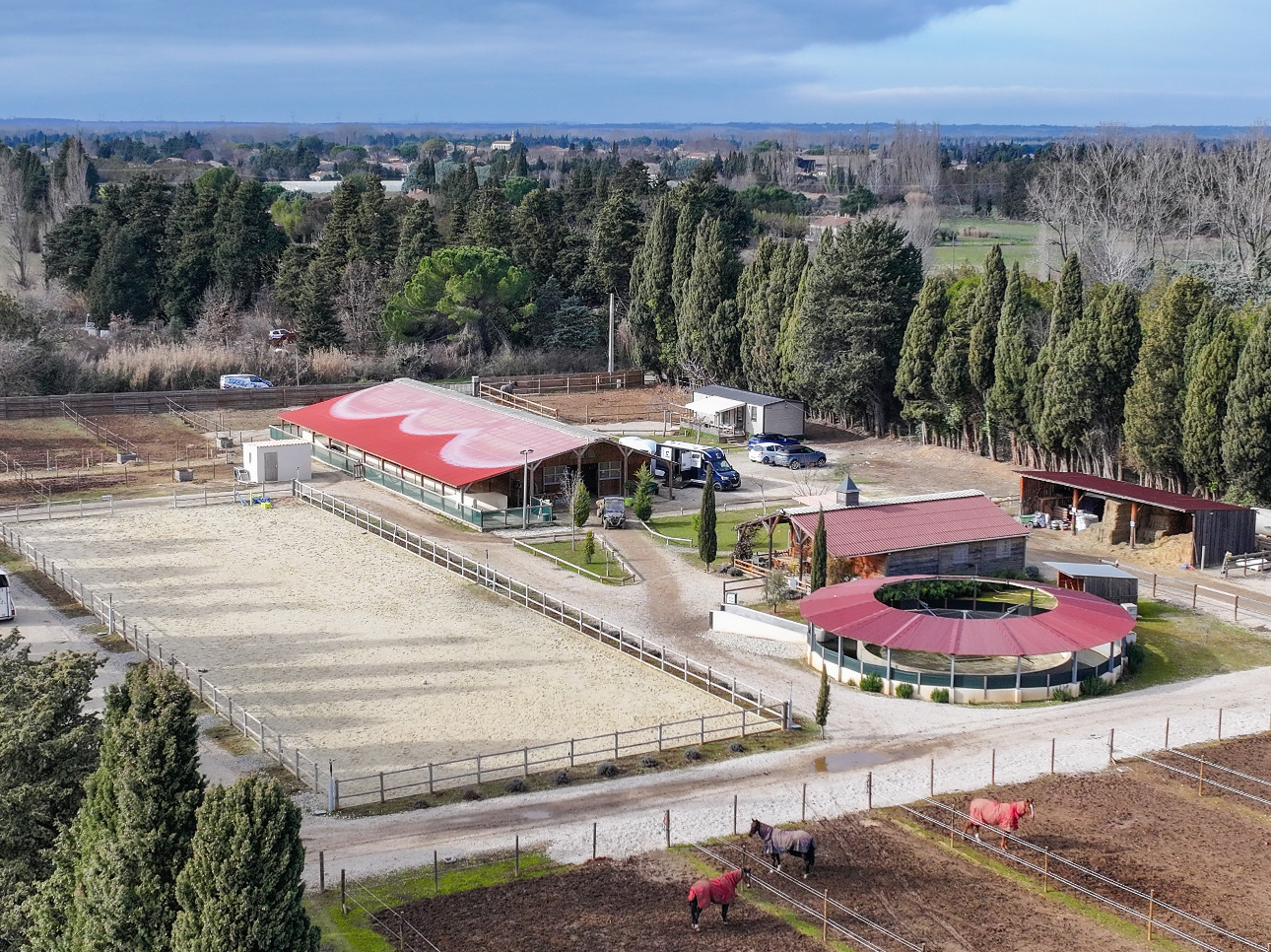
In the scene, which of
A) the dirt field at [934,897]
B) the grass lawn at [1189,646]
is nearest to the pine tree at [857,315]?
the grass lawn at [1189,646]

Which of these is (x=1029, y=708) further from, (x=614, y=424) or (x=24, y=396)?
(x=24, y=396)

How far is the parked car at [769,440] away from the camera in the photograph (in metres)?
60.3

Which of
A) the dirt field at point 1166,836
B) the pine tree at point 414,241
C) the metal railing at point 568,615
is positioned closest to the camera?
the dirt field at point 1166,836

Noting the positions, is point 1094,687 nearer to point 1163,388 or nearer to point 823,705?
point 823,705

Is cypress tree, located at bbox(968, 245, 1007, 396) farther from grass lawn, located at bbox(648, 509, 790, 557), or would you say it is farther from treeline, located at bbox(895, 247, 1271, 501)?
grass lawn, located at bbox(648, 509, 790, 557)

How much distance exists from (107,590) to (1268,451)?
35.2m

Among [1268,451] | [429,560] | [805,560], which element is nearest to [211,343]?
[429,560]

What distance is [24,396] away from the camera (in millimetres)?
68625

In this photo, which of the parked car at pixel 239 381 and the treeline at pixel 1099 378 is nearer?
the treeline at pixel 1099 378

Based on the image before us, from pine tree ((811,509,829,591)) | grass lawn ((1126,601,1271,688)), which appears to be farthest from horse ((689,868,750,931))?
pine tree ((811,509,829,591))

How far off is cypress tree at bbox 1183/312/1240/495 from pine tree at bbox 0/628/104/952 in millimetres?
37046

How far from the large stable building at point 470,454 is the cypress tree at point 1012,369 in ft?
49.8

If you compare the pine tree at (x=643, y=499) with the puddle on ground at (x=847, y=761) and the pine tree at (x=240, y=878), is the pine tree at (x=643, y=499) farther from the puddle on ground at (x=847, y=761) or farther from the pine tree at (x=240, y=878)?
the pine tree at (x=240, y=878)

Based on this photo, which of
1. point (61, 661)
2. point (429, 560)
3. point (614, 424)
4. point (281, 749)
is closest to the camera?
point (61, 661)
